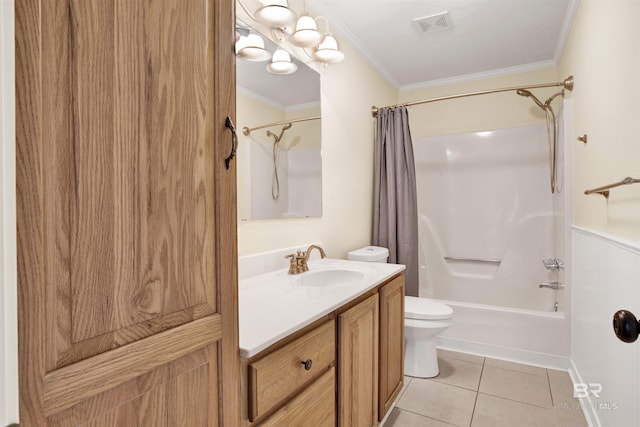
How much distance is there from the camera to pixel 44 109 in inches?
17.4

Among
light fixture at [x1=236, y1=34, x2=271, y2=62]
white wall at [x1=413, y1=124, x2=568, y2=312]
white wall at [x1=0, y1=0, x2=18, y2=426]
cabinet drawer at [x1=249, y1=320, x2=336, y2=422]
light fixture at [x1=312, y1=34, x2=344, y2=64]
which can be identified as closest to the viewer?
white wall at [x1=0, y1=0, x2=18, y2=426]

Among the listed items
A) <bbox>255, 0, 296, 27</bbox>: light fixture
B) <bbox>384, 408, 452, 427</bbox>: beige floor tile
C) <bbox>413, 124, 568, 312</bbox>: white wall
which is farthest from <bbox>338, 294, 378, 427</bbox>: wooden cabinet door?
<bbox>413, 124, 568, 312</bbox>: white wall

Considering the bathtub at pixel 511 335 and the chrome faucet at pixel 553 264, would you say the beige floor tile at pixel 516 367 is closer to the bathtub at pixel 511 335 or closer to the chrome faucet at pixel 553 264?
the bathtub at pixel 511 335

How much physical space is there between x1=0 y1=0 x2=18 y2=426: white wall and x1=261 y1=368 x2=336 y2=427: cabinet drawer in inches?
A: 23.7

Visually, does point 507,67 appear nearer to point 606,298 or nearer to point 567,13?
point 567,13

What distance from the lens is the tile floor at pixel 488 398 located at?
5.90 feet

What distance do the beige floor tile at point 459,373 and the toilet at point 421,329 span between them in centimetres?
7

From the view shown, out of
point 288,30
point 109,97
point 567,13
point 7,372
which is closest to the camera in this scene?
point 7,372

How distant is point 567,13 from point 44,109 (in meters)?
2.91

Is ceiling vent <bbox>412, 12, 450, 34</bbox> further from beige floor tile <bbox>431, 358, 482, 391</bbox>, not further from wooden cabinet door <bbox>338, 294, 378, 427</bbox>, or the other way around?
beige floor tile <bbox>431, 358, 482, 391</bbox>

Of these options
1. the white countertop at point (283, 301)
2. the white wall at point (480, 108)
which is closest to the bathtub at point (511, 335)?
the white countertop at point (283, 301)

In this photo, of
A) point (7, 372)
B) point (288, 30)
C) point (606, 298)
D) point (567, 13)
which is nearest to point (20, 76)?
point (7, 372)

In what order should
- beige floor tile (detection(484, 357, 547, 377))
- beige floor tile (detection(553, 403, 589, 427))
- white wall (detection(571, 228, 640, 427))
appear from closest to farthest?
white wall (detection(571, 228, 640, 427)) → beige floor tile (detection(553, 403, 589, 427)) → beige floor tile (detection(484, 357, 547, 377))

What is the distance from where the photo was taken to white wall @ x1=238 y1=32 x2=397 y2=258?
1.96 m
